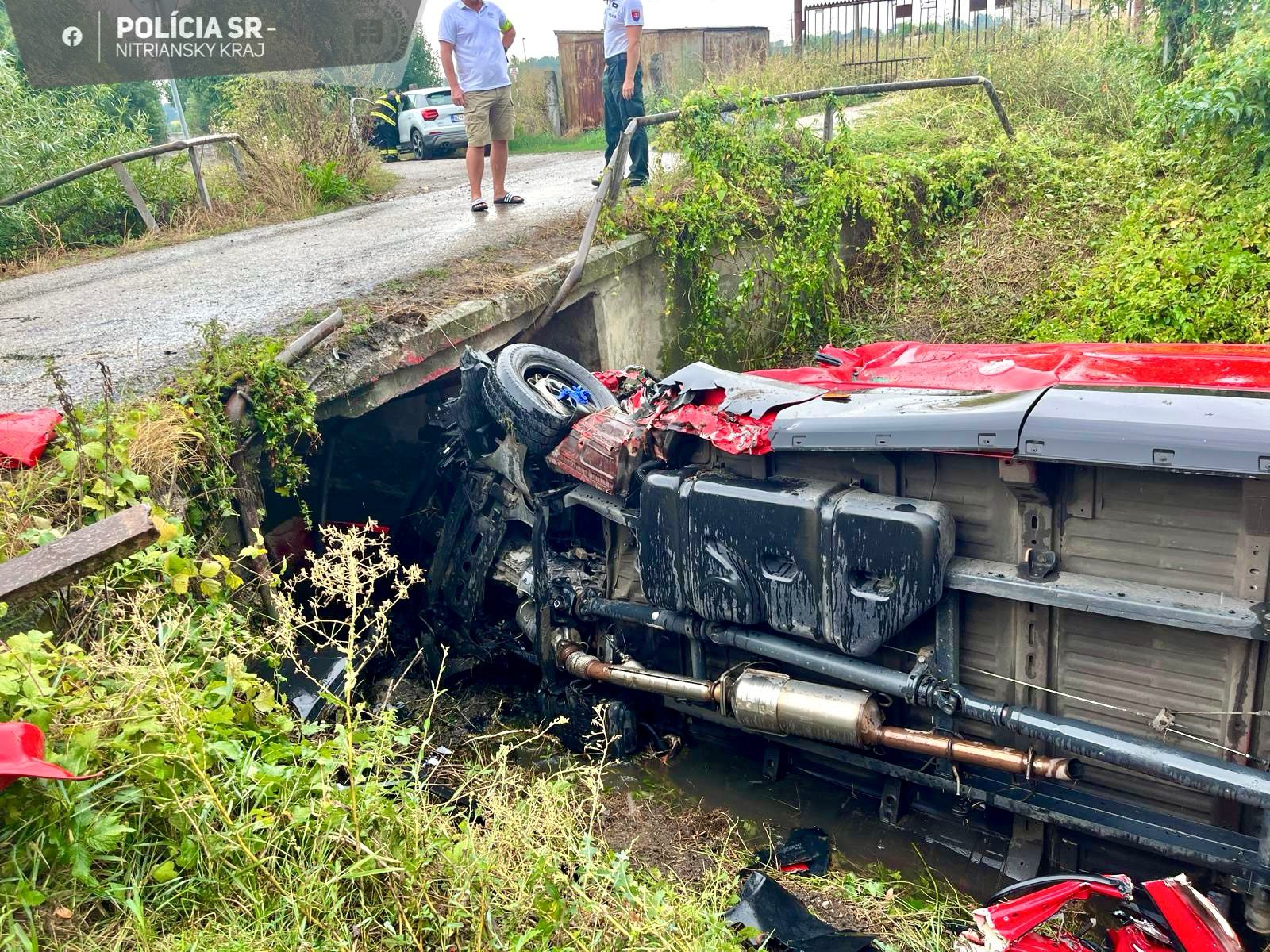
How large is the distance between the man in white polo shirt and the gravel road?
80 centimetres

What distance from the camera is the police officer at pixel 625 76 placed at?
24.2ft

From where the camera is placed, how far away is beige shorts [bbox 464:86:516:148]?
23.9 feet

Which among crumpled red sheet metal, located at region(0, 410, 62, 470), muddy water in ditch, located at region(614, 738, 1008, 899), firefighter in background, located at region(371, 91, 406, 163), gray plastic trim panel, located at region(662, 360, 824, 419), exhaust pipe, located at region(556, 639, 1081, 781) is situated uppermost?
firefighter in background, located at region(371, 91, 406, 163)

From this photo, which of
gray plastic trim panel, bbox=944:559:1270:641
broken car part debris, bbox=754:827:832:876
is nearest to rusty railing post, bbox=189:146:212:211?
broken car part debris, bbox=754:827:832:876

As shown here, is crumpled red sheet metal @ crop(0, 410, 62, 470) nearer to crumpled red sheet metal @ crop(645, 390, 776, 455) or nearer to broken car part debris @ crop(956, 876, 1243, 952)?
crumpled red sheet metal @ crop(645, 390, 776, 455)

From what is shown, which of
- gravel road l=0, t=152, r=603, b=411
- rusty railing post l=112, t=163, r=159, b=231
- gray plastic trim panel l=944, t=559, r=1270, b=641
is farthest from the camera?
rusty railing post l=112, t=163, r=159, b=231

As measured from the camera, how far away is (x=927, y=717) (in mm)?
3682

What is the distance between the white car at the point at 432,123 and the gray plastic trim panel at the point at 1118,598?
15.8 meters

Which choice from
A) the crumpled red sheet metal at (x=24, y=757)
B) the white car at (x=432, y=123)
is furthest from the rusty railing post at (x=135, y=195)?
the white car at (x=432, y=123)

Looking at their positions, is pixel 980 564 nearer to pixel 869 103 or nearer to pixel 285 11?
pixel 869 103

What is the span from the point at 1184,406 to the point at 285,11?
1672 cm

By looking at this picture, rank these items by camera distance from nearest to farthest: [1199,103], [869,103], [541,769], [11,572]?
[11,572], [541,769], [1199,103], [869,103]

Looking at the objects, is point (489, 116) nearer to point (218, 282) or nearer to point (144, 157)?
point (218, 282)

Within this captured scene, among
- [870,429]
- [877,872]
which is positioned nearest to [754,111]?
[870,429]
